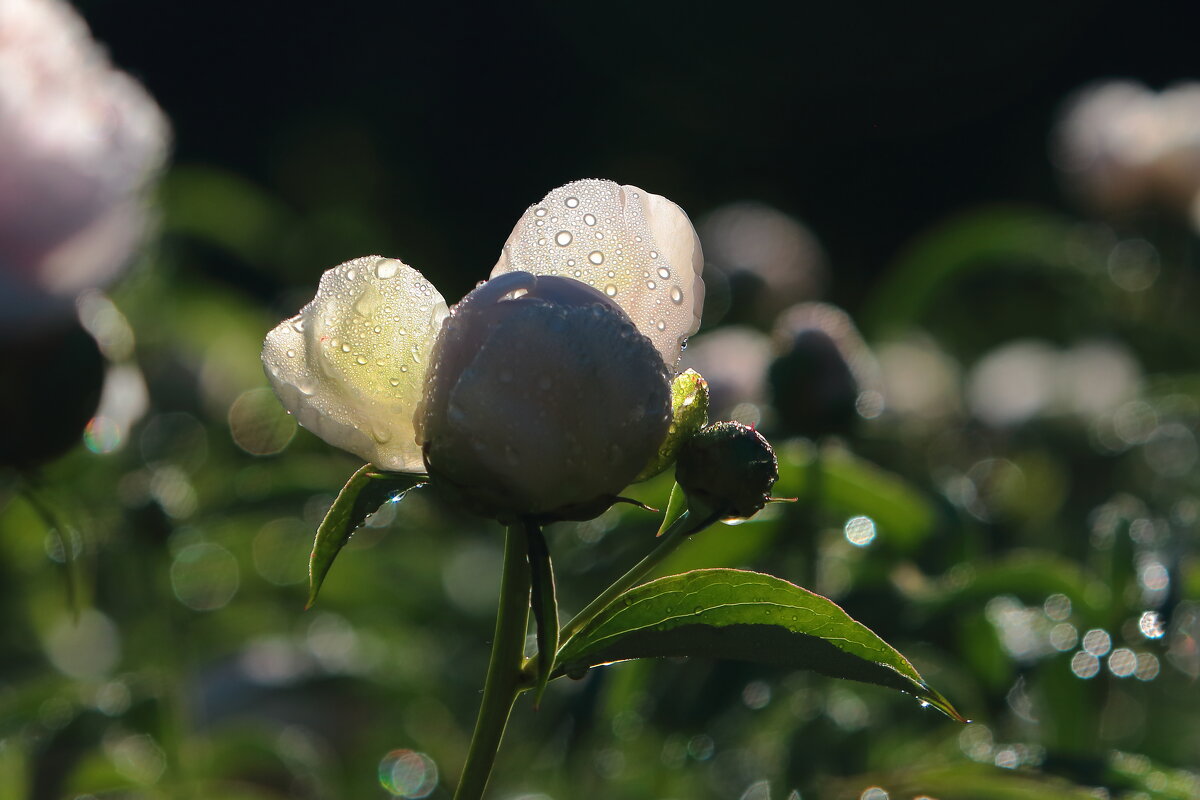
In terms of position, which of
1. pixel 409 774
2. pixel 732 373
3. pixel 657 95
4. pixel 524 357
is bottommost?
pixel 657 95

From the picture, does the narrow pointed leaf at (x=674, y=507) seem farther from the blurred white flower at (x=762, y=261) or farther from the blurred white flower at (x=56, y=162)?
the blurred white flower at (x=762, y=261)

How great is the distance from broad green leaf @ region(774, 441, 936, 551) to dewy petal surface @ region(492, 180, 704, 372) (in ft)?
1.07

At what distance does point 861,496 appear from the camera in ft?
2.62

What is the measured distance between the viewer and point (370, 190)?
318 centimetres

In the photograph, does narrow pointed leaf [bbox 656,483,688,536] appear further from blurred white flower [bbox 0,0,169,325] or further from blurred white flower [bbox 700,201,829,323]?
blurred white flower [bbox 700,201,829,323]

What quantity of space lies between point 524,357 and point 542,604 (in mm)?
77

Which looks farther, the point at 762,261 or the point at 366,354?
the point at 762,261

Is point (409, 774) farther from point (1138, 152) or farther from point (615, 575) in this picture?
point (1138, 152)

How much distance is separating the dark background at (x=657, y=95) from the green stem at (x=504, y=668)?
3043mm

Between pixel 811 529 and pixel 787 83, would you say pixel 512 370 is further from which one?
pixel 787 83

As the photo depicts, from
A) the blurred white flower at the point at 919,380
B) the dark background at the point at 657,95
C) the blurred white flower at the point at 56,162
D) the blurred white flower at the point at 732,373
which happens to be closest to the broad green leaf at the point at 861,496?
the blurred white flower at the point at 732,373

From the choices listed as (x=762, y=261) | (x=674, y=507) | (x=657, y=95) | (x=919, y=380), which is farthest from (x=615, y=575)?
(x=657, y=95)

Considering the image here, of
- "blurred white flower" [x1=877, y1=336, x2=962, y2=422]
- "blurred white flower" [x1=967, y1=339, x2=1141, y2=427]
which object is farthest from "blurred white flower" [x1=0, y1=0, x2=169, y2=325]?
"blurred white flower" [x1=967, y1=339, x2=1141, y2=427]

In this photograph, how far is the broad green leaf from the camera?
31.0 inches
